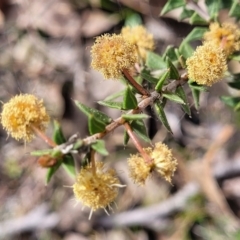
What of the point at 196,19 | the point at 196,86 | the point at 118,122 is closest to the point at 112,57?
the point at 118,122

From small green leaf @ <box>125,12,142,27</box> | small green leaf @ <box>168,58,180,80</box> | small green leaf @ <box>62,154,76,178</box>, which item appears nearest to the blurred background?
small green leaf @ <box>125,12,142,27</box>

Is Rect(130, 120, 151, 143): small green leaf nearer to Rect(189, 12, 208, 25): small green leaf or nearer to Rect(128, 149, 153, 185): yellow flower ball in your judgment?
Rect(128, 149, 153, 185): yellow flower ball

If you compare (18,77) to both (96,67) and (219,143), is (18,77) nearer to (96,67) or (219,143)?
(219,143)

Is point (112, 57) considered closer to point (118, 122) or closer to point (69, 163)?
point (118, 122)

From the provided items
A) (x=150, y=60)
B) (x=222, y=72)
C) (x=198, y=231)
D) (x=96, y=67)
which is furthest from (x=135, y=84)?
(x=198, y=231)

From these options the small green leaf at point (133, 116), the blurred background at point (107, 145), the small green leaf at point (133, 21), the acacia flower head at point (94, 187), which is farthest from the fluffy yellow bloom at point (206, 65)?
the blurred background at point (107, 145)

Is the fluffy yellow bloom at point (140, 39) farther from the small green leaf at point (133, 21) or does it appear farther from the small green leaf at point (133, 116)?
the small green leaf at point (133, 116)

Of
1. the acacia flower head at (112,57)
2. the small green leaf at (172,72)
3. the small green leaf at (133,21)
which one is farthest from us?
the small green leaf at (133,21)
